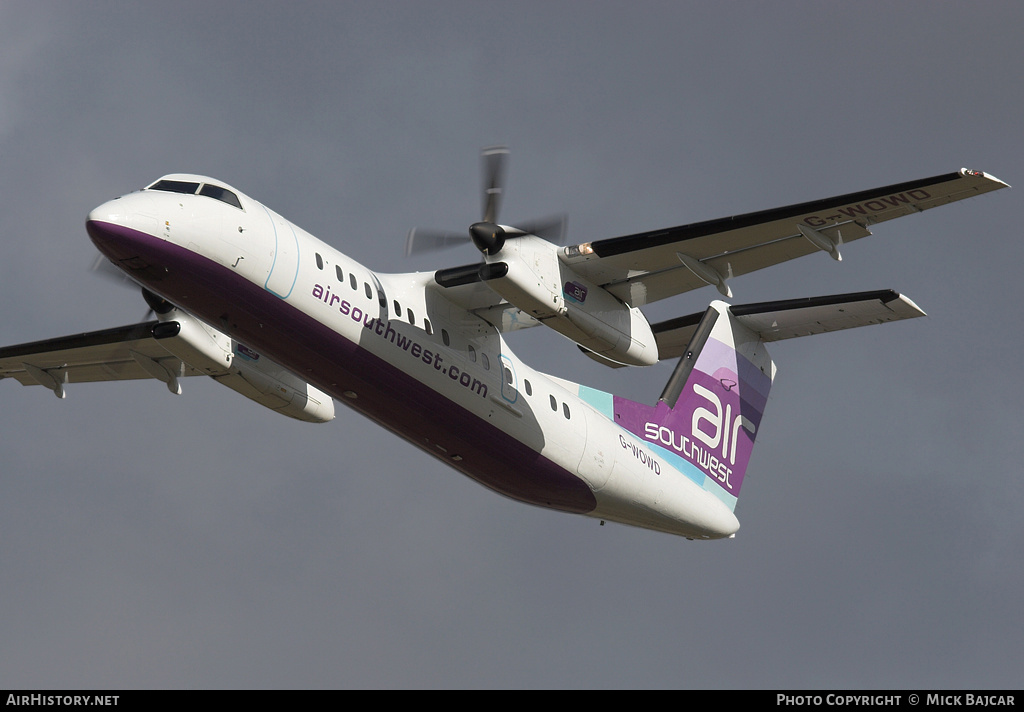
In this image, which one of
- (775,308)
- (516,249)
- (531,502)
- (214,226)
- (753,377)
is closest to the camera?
(214,226)

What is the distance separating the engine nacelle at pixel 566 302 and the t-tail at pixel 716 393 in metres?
2.43

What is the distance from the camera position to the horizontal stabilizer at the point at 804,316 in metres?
16.8

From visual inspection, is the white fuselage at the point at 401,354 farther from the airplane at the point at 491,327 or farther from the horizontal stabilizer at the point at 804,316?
the horizontal stabilizer at the point at 804,316

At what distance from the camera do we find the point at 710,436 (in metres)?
20.1

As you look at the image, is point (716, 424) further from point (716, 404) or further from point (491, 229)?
point (491, 229)

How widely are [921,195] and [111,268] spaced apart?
1058 centimetres

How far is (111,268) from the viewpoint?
16.7 m

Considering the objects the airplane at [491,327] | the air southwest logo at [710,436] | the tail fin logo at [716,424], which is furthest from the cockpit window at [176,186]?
the tail fin logo at [716,424]

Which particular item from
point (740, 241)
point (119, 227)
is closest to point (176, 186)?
point (119, 227)

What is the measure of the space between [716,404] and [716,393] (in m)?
0.19

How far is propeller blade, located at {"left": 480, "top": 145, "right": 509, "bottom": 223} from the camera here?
1641 centimetres
